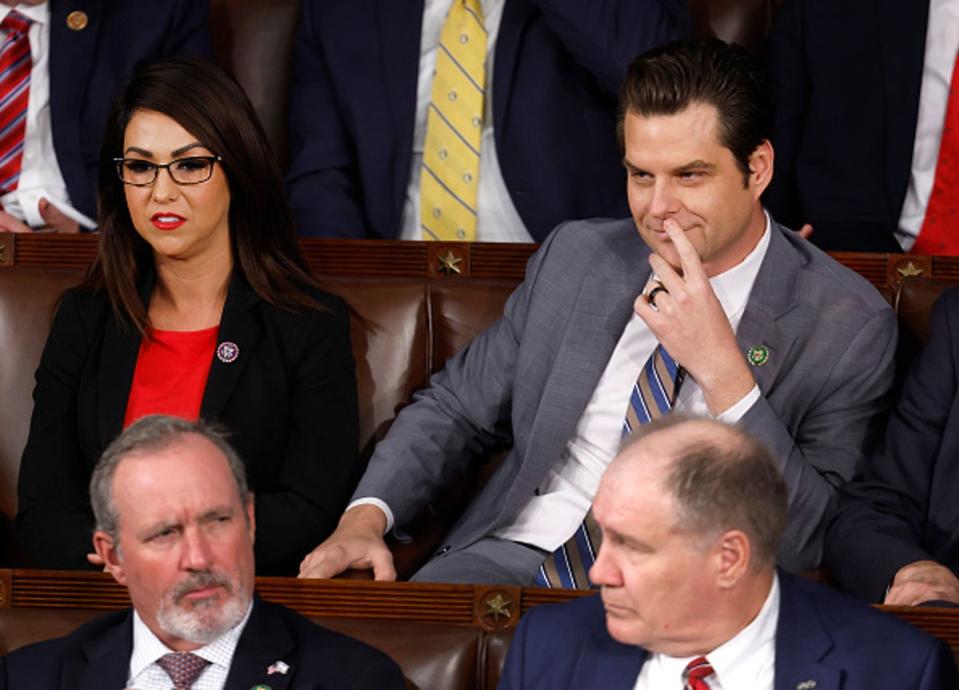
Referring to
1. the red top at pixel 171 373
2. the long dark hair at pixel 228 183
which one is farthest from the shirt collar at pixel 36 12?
the red top at pixel 171 373

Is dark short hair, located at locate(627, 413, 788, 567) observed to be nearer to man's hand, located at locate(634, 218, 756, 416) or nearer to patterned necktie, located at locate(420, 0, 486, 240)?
man's hand, located at locate(634, 218, 756, 416)

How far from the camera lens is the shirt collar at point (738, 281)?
5.39 feet

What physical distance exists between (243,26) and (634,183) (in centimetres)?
76

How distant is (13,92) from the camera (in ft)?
6.94

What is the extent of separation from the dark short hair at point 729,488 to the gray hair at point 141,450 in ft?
1.11

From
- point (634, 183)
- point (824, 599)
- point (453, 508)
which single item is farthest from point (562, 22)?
point (824, 599)

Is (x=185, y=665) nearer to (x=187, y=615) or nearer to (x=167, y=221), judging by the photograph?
(x=187, y=615)

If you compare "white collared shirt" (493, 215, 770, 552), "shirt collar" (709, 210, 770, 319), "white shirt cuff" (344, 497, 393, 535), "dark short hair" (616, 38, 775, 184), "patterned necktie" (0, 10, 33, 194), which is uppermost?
"patterned necktie" (0, 10, 33, 194)

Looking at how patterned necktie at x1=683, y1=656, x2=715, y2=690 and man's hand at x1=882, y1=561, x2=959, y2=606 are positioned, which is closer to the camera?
patterned necktie at x1=683, y1=656, x2=715, y2=690

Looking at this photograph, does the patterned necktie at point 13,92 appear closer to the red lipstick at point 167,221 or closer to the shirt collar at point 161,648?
the red lipstick at point 167,221

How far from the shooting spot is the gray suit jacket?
159cm

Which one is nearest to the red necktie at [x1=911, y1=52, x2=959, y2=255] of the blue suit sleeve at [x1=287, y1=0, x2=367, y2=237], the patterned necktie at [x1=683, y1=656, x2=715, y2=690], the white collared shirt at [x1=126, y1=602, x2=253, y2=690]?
the blue suit sleeve at [x1=287, y1=0, x2=367, y2=237]

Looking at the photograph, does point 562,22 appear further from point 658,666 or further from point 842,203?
point 658,666

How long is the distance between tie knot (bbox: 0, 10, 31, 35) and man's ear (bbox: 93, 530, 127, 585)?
948mm
